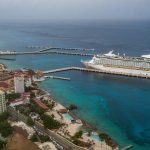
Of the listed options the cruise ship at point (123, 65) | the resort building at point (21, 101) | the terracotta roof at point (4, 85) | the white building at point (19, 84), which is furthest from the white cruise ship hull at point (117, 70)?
the resort building at point (21, 101)

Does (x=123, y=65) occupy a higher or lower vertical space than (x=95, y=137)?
higher

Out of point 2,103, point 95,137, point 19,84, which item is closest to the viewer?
point 95,137

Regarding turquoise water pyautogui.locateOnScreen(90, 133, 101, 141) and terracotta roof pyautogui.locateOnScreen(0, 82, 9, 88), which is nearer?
turquoise water pyautogui.locateOnScreen(90, 133, 101, 141)

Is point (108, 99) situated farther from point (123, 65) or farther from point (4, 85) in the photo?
point (123, 65)

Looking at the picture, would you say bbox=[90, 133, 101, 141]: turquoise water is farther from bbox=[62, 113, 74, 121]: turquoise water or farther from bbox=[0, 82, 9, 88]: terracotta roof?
bbox=[0, 82, 9, 88]: terracotta roof

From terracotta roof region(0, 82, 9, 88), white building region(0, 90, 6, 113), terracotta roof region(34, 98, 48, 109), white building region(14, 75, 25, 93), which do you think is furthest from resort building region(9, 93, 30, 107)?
terracotta roof region(0, 82, 9, 88)

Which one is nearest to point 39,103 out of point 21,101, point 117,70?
point 21,101

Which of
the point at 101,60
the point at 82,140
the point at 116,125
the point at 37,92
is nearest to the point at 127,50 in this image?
the point at 101,60

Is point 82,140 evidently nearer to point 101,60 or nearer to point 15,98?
point 15,98
